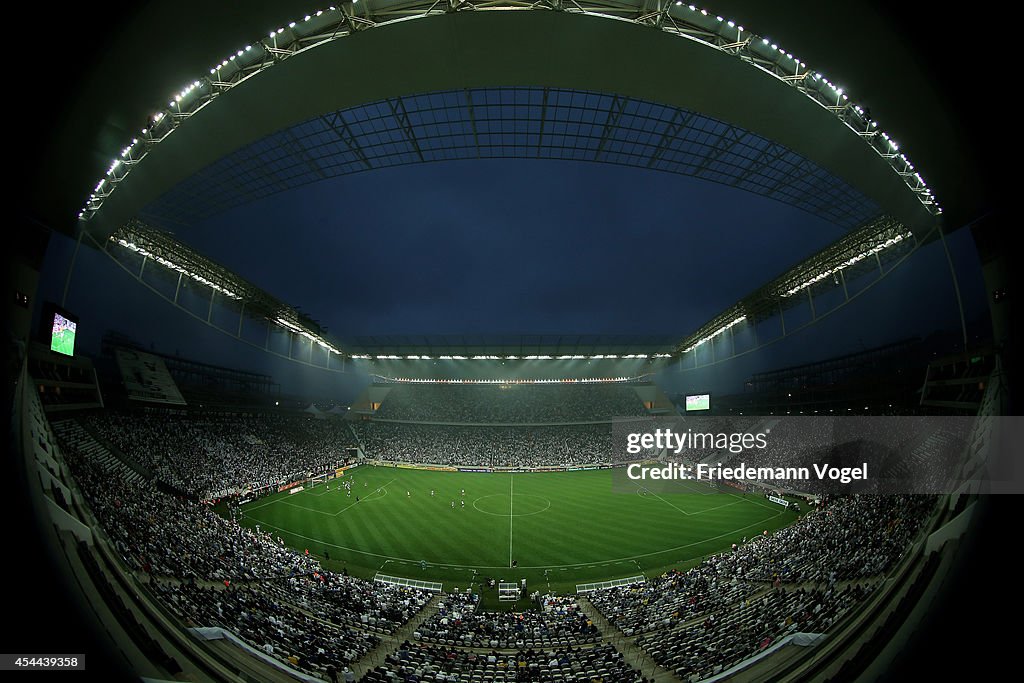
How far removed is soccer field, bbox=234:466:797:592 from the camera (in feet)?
59.3

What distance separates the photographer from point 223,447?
29812 mm

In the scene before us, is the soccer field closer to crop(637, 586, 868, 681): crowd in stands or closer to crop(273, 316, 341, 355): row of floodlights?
crop(637, 586, 868, 681): crowd in stands

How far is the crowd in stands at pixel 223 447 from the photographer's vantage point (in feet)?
60.7

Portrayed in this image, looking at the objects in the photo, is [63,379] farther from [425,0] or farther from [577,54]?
[577,54]

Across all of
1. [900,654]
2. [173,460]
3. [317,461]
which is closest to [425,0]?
[900,654]

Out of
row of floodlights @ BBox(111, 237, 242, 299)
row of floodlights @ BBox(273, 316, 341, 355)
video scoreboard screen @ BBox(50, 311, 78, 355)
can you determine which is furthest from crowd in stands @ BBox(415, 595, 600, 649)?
row of floodlights @ BBox(273, 316, 341, 355)

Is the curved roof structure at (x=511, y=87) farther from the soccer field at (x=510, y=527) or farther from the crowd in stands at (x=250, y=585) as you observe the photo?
the soccer field at (x=510, y=527)

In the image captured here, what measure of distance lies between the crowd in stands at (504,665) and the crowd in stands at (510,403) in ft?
146

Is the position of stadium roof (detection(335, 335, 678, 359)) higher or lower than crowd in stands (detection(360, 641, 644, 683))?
higher

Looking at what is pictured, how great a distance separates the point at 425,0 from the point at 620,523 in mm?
26983

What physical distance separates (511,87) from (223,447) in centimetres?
3490

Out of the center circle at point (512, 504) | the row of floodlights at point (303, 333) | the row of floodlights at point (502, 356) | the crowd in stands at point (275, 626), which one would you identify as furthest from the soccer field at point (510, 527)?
the row of floodlights at point (502, 356)

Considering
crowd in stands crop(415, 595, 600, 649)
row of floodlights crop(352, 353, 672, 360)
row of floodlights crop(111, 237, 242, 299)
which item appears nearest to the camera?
crowd in stands crop(415, 595, 600, 649)

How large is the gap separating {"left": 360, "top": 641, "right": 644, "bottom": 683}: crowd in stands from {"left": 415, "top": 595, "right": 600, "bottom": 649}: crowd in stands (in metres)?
0.56
